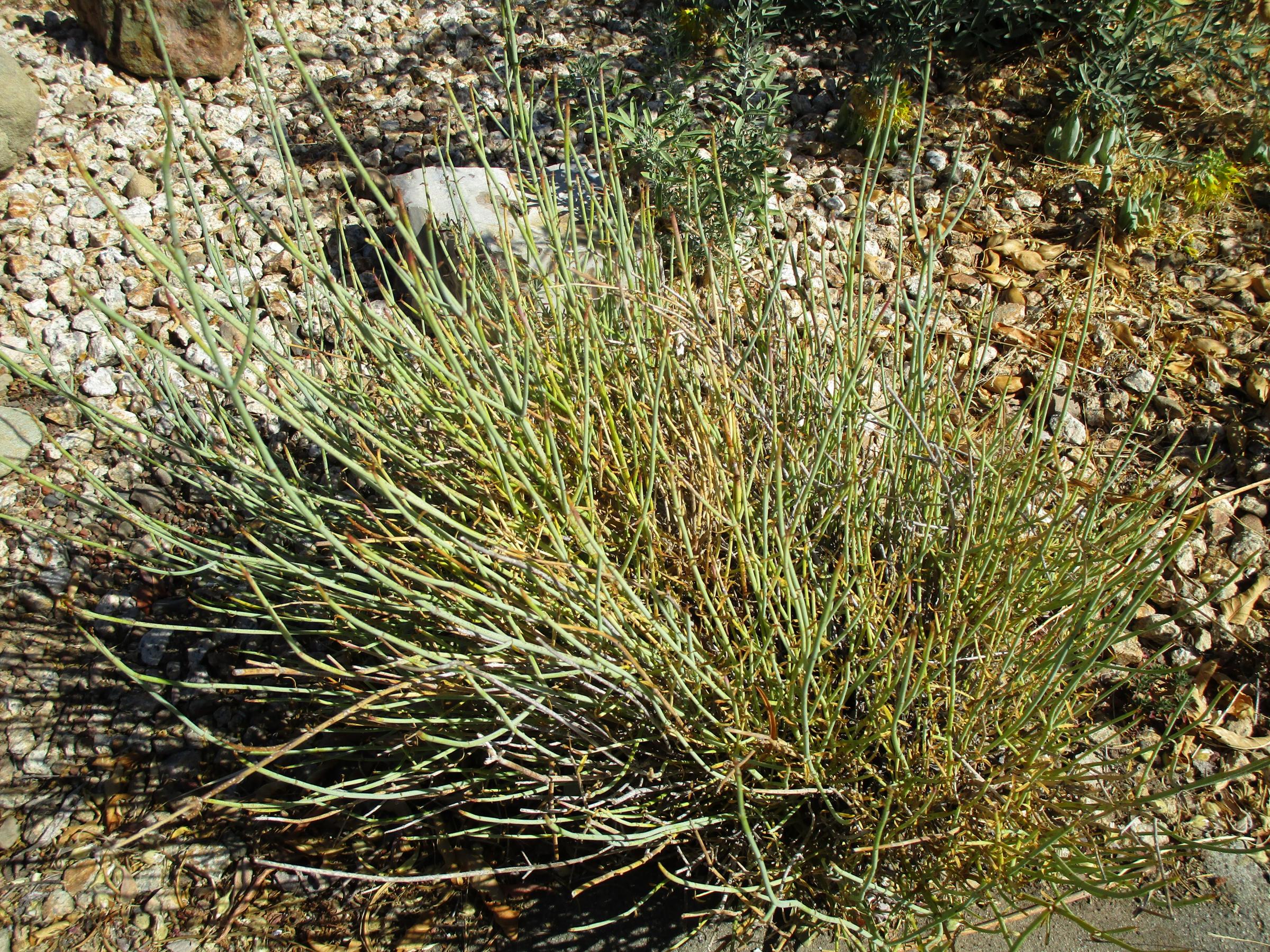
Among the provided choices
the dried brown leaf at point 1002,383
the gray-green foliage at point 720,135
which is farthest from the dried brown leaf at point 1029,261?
the gray-green foliage at point 720,135

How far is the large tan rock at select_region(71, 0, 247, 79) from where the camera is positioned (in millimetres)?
2953

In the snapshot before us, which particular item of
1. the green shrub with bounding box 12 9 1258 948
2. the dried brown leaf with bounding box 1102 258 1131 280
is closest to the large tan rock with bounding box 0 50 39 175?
the green shrub with bounding box 12 9 1258 948

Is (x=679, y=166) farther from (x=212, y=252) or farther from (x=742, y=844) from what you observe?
(x=742, y=844)

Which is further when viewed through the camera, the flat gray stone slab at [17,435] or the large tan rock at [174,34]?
the large tan rock at [174,34]

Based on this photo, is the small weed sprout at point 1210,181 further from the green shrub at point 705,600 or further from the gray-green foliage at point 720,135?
the green shrub at point 705,600

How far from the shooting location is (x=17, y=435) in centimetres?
210

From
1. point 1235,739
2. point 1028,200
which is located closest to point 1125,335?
point 1028,200

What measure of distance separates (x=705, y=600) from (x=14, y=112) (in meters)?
2.90

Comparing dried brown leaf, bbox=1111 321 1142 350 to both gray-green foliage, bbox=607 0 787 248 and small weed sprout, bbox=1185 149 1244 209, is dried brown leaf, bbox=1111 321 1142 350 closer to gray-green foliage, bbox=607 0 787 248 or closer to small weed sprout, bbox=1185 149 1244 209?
small weed sprout, bbox=1185 149 1244 209

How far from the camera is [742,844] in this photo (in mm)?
1297

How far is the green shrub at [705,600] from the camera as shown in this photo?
1040 millimetres

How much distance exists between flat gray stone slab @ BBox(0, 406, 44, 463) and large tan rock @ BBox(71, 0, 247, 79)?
1490 millimetres

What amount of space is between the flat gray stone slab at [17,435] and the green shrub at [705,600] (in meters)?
0.86

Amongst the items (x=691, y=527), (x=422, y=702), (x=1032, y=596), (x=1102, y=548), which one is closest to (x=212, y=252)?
(x=422, y=702)
